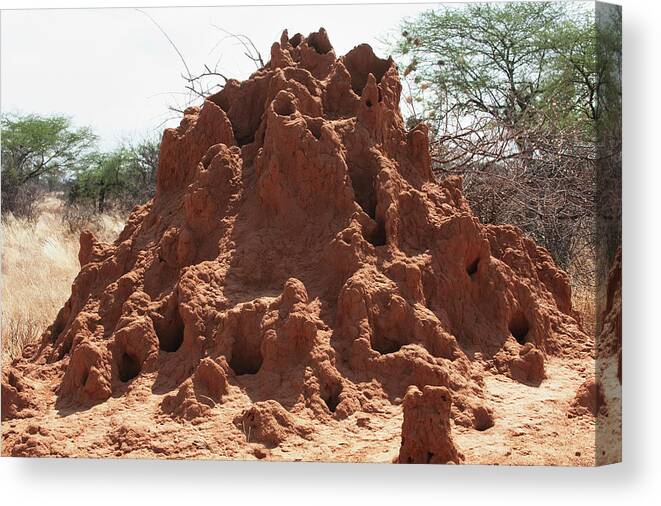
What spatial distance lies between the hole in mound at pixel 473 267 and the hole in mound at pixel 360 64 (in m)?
1.56

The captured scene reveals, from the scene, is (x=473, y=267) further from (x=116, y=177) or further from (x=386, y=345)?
(x=116, y=177)

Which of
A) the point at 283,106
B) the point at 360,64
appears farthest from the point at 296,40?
the point at 283,106

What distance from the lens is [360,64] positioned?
8.20m

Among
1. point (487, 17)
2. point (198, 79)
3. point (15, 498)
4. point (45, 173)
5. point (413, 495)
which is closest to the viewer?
point (413, 495)

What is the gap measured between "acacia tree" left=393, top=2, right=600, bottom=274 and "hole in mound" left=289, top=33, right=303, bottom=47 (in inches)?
105

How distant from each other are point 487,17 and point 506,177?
2385mm

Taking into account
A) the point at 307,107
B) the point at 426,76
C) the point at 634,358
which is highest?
the point at 426,76

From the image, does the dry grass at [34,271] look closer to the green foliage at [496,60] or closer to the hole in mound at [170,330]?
the hole in mound at [170,330]

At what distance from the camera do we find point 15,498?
22.9ft

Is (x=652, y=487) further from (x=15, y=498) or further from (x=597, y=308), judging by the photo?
(x=15, y=498)

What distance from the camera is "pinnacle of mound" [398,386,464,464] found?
596 centimetres

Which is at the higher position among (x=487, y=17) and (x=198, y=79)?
(x=487, y=17)

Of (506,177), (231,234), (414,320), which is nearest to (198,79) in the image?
(506,177)

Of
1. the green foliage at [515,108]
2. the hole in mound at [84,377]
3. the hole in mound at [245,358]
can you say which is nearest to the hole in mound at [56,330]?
the hole in mound at [84,377]
